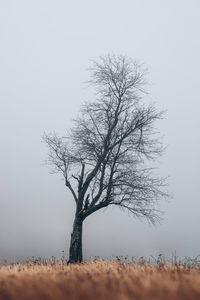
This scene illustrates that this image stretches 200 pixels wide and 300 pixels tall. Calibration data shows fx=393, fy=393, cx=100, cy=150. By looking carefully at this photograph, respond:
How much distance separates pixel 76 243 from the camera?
1891 centimetres

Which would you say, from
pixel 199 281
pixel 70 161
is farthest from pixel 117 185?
pixel 199 281

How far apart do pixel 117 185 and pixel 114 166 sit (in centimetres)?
98

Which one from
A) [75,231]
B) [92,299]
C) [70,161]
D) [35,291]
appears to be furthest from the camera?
[70,161]

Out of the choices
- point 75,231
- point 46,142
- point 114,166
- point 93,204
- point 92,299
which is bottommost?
point 92,299

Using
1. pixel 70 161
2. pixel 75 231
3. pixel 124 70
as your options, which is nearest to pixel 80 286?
pixel 75 231

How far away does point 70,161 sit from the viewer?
20531mm

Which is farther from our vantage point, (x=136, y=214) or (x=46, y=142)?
(x=46, y=142)

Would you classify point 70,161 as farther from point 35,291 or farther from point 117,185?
point 35,291

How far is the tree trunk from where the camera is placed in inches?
730

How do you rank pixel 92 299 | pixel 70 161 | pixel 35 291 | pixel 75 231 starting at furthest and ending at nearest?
pixel 70 161, pixel 75 231, pixel 35 291, pixel 92 299

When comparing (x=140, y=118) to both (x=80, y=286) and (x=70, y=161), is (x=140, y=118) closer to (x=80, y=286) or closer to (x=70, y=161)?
(x=70, y=161)

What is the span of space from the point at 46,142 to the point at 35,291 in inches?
622

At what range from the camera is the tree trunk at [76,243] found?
18.5m

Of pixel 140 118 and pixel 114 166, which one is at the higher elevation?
pixel 140 118
